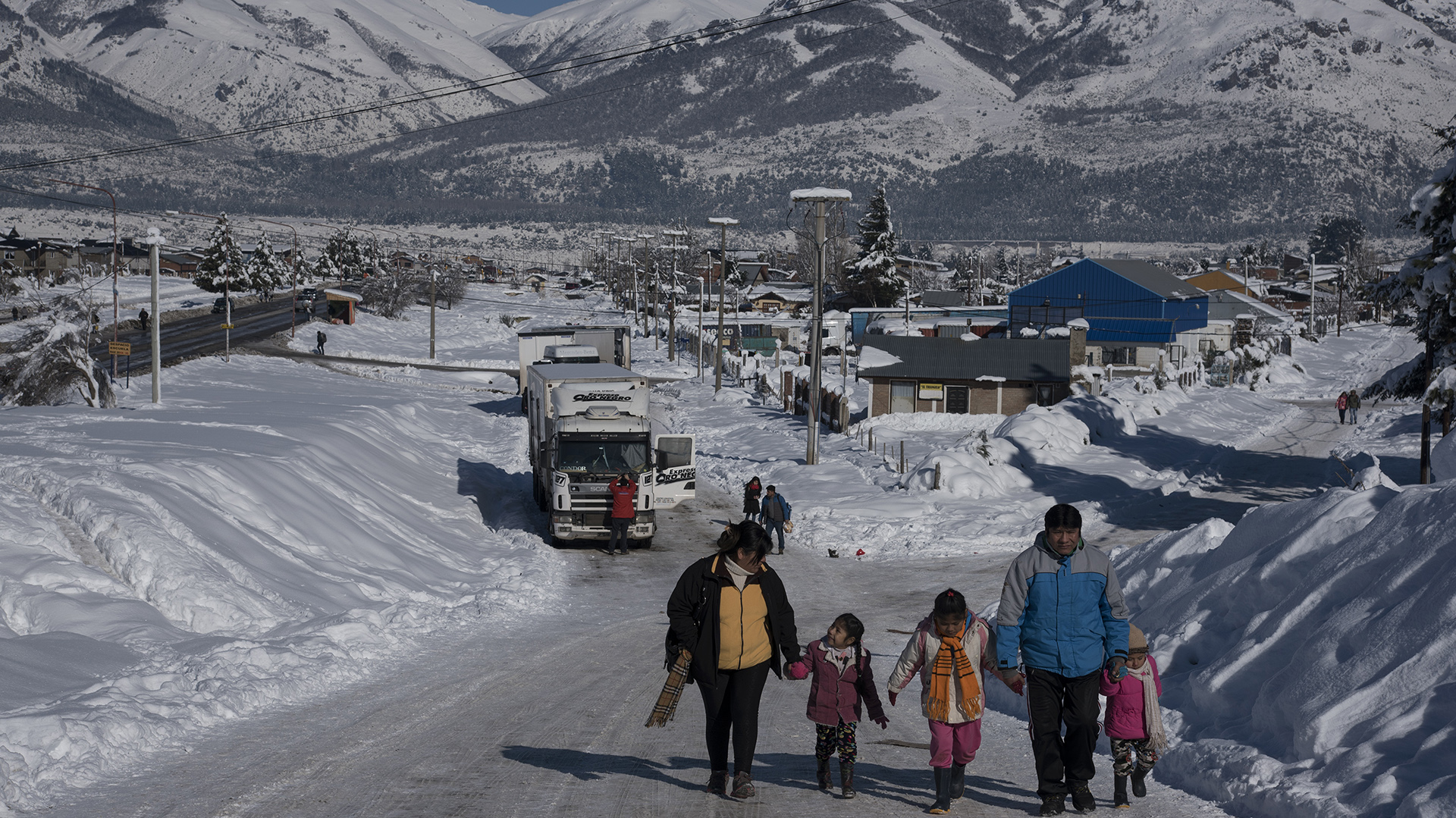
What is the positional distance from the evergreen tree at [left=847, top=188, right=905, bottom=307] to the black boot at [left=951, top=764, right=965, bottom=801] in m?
101

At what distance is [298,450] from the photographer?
2408 cm

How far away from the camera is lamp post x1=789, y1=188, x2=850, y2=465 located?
3375 centimetres

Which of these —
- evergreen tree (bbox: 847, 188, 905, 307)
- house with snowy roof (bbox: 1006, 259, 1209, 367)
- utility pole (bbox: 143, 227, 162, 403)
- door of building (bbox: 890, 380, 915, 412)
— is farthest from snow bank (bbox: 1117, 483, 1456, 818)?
evergreen tree (bbox: 847, 188, 905, 307)

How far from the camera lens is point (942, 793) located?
7.94 m

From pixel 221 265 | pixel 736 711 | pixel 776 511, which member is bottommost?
pixel 776 511

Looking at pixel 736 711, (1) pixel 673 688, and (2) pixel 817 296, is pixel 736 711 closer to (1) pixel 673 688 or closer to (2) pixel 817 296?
(1) pixel 673 688

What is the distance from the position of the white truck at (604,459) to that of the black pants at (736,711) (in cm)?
1529

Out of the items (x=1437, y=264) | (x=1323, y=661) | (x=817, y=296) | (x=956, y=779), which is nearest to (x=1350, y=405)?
(x=1437, y=264)

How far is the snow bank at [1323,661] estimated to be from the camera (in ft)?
25.6

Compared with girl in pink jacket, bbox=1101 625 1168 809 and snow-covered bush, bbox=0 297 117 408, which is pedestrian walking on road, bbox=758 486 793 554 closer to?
girl in pink jacket, bbox=1101 625 1168 809

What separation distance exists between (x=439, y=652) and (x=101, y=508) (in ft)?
15.8

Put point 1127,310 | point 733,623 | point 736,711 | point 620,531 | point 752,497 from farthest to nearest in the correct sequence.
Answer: point 1127,310
point 752,497
point 620,531
point 736,711
point 733,623

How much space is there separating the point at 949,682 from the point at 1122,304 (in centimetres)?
8619

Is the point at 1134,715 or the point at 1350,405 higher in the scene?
the point at 1134,715
